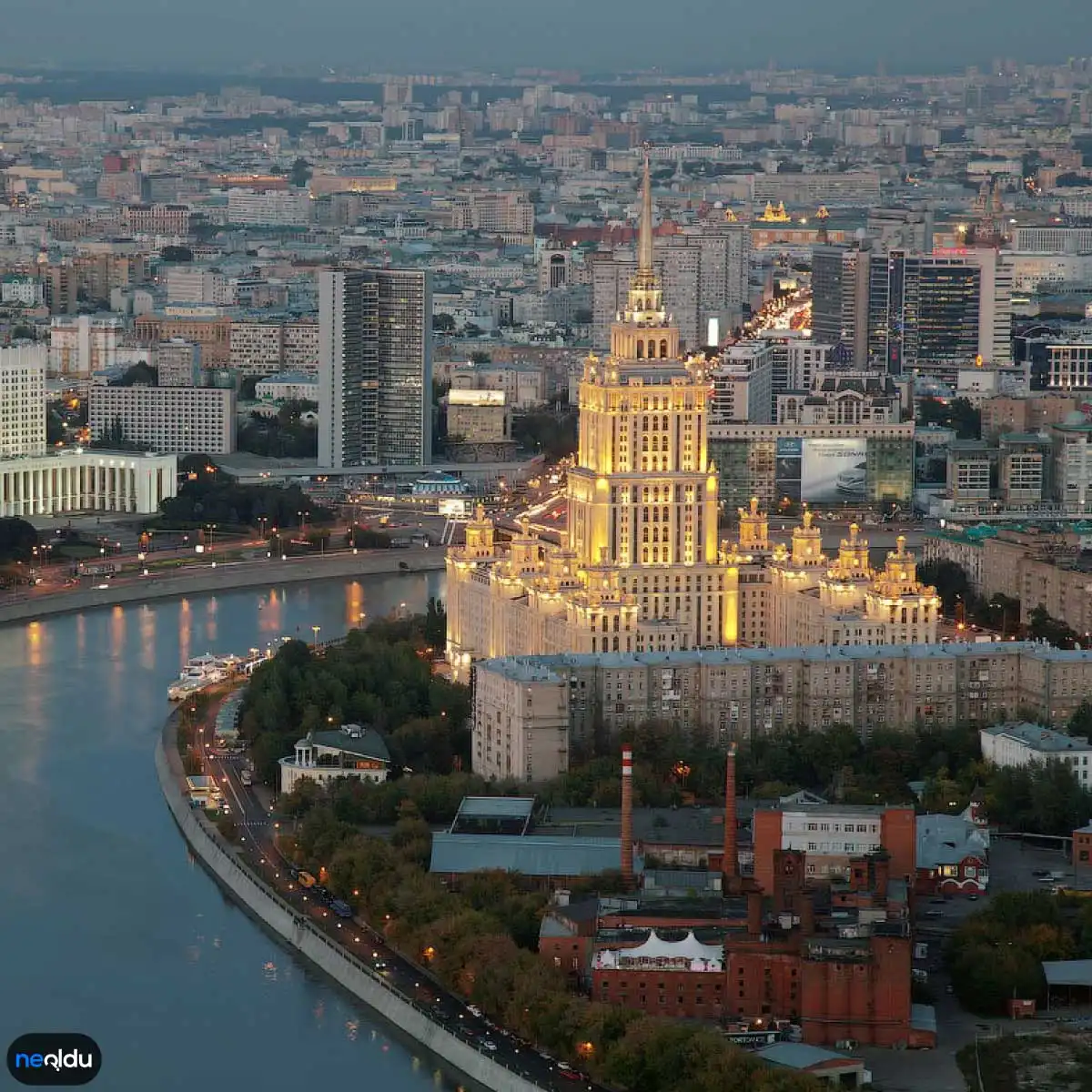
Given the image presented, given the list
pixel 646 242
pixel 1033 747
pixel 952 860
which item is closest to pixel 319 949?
pixel 952 860

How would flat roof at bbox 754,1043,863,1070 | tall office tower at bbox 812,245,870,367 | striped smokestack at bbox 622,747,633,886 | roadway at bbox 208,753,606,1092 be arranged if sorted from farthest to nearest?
tall office tower at bbox 812,245,870,367 → striped smokestack at bbox 622,747,633,886 → roadway at bbox 208,753,606,1092 → flat roof at bbox 754,1043,863,1070

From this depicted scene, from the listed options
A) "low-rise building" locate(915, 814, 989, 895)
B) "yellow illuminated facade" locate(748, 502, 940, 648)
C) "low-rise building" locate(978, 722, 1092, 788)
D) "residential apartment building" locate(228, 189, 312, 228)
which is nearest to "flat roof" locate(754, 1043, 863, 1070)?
"low-rise building" locate(915, 814, 989, 895)

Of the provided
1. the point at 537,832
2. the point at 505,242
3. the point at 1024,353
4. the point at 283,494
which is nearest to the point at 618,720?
the point at 537,832

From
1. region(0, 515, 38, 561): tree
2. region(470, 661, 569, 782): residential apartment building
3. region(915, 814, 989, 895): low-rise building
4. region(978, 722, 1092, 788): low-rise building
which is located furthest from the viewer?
region(0, 515, 38, 561): tree

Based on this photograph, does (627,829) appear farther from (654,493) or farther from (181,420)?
(181,420)

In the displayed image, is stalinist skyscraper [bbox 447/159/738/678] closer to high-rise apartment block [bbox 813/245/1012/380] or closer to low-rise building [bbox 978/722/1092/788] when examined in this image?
low-rise building [bbox 978/722/1092/788]

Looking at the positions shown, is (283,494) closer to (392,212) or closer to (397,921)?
(397,921)
